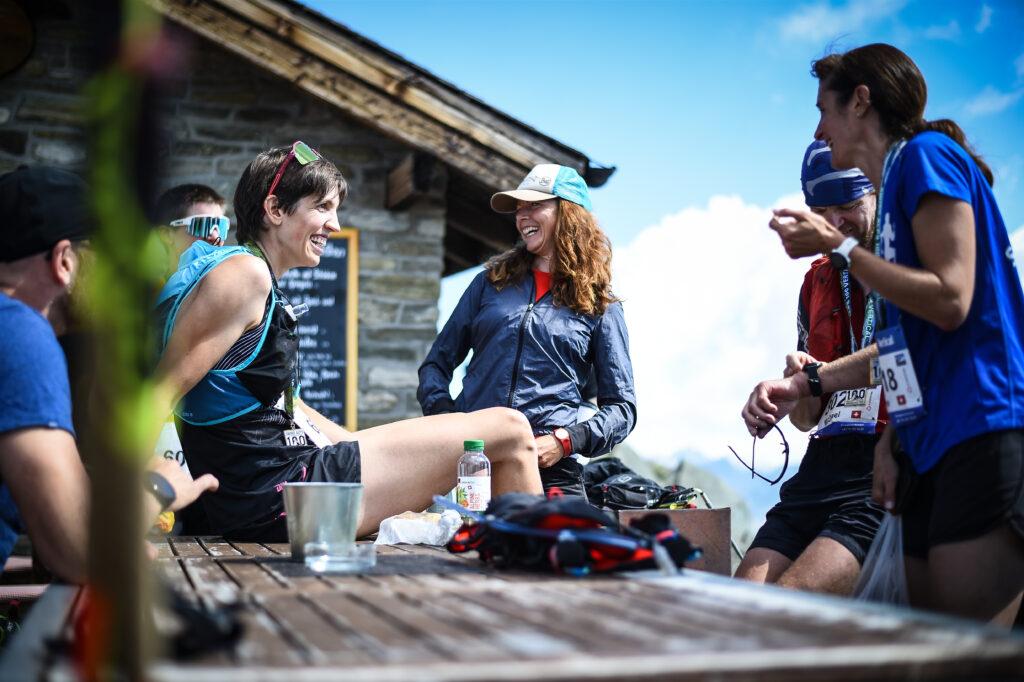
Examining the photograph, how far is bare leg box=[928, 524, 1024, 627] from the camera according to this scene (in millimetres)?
2016

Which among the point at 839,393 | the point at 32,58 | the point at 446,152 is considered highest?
the point at 32,58

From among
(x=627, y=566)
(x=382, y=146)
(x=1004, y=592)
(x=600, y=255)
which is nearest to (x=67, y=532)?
(x=627, y=566)

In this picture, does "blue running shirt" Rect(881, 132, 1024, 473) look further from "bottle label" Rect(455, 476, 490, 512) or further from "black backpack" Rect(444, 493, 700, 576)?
"bottle label" Rect(455, 476, 490, 512)

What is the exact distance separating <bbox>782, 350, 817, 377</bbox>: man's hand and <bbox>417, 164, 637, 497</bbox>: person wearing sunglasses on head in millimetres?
1078

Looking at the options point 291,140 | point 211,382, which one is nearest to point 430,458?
point 211,382

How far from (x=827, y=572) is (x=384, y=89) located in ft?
14.2

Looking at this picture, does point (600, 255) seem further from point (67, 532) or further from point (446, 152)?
point (67, 532)

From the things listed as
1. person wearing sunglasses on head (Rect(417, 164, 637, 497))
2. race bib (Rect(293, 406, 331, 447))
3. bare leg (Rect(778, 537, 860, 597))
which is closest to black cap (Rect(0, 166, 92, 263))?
race bib (Rect(293, 406, 331, 447))

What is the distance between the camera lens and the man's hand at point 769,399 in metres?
2.93

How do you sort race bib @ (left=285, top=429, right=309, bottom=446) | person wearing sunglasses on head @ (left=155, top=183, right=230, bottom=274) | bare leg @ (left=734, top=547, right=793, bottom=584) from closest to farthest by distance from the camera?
bare leg @ (left=734, top=547, right=793, bottom=584)
race bib @ (left=285, top=429, right=309, bottom=446)
person wearing sunglasses on head @ (left=155, top=183, right=230, bottom=274)

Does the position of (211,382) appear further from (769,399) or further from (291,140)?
(291,140)

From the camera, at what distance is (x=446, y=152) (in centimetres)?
613

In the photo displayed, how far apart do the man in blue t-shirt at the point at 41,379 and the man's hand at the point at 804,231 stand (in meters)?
1.50

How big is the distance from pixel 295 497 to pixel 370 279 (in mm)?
→ 4375
